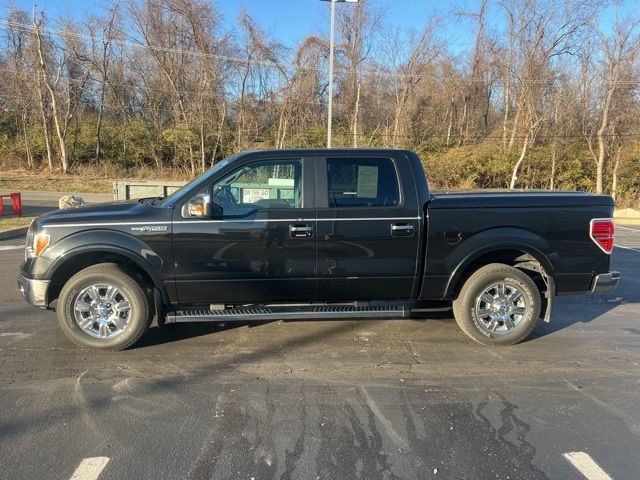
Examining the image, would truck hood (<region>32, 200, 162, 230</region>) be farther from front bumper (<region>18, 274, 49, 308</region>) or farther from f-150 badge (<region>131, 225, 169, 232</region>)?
front bumper (<region>18, 274, 49, 308</region>)

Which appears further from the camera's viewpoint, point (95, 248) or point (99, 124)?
point (99, 124)

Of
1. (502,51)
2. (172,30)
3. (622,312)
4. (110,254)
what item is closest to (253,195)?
(110,254)

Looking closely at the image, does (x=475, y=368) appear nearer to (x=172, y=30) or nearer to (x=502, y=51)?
(x=502, y=51)

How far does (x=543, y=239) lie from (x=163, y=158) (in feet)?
108

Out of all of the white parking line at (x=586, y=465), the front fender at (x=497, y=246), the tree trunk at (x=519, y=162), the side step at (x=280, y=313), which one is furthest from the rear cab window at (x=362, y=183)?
the tree trunk at (x=519, y=162)

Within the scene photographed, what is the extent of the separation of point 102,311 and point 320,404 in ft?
7.51

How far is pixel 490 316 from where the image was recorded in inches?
183

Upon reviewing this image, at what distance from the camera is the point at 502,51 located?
29.6 m

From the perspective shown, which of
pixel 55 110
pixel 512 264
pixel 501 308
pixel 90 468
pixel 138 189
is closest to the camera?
pixel 90 468

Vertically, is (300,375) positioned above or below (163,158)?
below

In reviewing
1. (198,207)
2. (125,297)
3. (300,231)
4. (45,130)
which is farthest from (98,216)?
(45,130)

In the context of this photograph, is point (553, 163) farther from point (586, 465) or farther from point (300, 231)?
point (586, 465)

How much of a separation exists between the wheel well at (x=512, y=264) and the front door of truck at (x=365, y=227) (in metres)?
0.55

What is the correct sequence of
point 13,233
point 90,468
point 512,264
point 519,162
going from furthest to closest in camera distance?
point 519,162 → point 13,233 → point 512,264 → point 90,468
